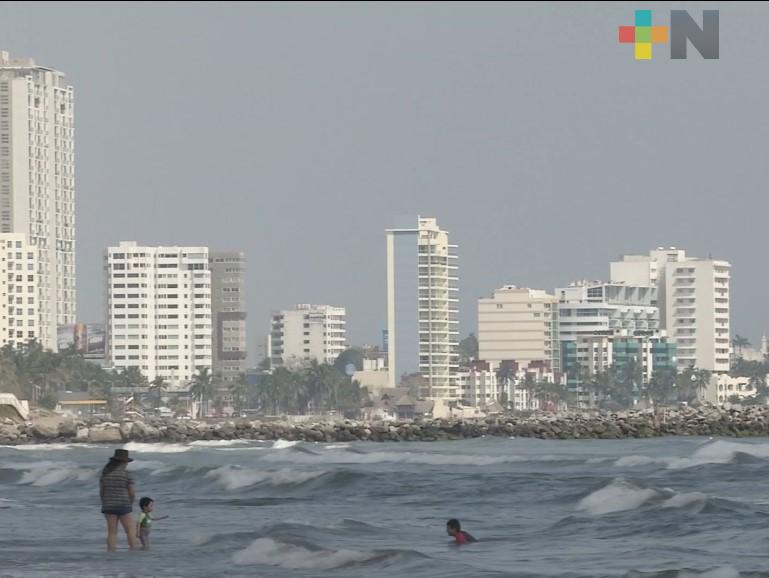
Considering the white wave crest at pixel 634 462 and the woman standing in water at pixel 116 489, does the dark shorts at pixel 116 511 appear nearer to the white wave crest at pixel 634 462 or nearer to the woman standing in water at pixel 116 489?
the woman standing in water at pixel 116 489

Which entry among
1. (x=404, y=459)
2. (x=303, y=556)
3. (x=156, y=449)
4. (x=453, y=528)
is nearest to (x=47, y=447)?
(x=156, y=449)

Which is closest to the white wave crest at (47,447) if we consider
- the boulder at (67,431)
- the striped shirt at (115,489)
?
the boulder at (67,431)

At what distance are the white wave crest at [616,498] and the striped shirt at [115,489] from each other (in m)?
8.36

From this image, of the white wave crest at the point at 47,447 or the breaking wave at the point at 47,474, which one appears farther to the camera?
the white wave crest at the point at 47,447

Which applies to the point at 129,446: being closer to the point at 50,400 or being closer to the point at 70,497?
the point at 70,497

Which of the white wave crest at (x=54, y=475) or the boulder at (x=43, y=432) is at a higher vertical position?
the white wave crest at (x=54, y=475)

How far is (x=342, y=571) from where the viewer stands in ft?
75.3

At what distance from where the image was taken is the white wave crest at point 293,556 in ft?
77.0

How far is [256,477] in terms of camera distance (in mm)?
40562

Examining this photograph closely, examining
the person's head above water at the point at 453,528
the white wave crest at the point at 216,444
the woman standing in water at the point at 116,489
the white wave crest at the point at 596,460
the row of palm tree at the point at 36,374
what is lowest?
the white wave crest at the point at 216,444

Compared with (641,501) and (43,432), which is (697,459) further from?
(43,432)

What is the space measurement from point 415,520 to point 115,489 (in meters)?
7.08

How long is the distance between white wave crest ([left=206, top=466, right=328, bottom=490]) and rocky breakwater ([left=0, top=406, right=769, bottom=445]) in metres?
44.0

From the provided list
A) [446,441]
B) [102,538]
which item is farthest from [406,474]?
[446,441]
